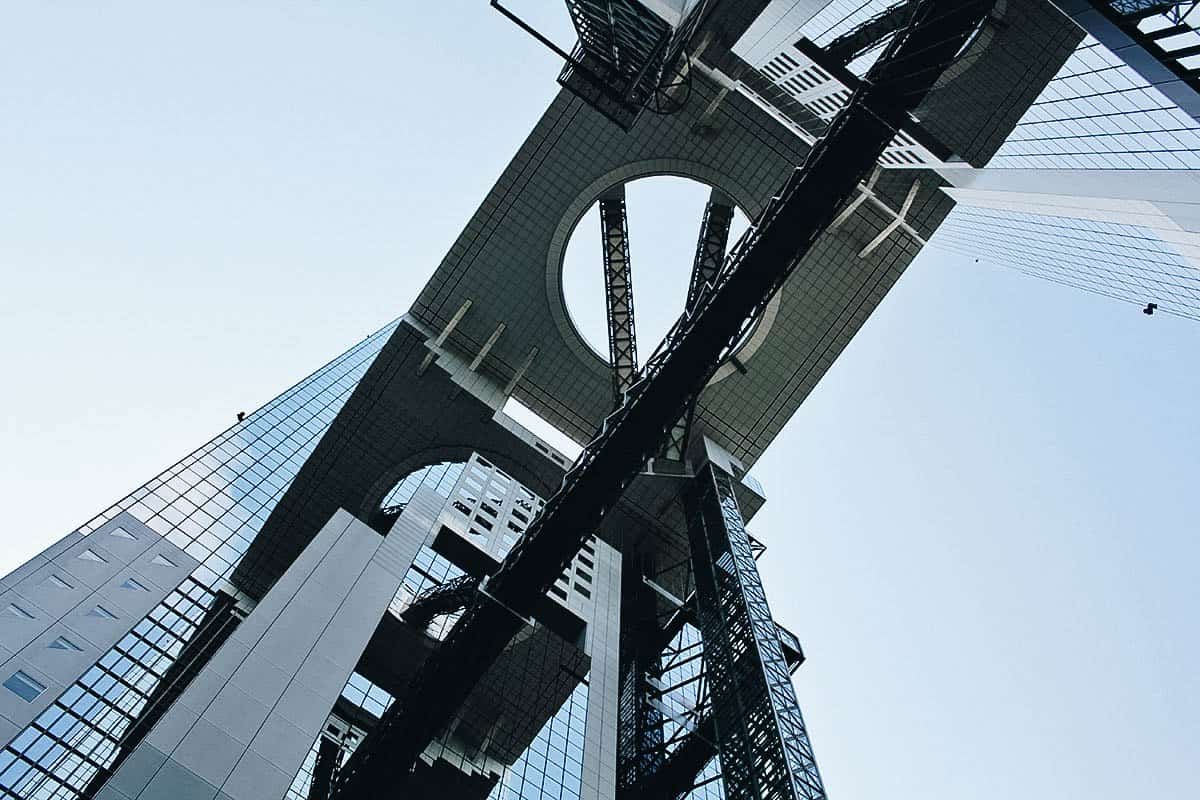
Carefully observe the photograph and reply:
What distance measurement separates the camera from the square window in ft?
100

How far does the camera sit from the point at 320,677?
2512 centimetres

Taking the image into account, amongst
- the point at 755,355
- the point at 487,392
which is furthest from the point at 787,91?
the point at 487,392

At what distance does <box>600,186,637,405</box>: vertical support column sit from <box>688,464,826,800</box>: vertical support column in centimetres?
824

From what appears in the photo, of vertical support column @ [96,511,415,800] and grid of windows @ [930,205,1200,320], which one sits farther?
grid of windows @ [930,205,1200,320]

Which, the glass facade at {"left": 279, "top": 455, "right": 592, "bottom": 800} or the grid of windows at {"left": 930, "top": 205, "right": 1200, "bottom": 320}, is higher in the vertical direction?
the grid of windows at {"left": 930, "top": 205, "right": 1200, "bottom": 320}

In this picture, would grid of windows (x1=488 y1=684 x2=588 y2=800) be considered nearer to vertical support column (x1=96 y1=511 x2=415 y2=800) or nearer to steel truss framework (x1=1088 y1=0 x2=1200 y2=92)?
vertical support column (x1=96 y1=511 x2=415 y2=800)

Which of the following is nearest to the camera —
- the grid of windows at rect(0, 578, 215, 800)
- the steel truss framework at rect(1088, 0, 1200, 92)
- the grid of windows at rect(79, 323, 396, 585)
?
the steel truss framework at rect(1088, 0, 1200, 92)

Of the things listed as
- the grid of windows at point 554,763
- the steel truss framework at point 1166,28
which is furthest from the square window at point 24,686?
the steel truss framework at point 1166,28

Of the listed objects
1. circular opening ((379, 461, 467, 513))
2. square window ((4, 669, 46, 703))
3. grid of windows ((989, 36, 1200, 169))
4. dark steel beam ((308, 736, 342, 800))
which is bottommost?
square window ((4, 669, 46, 703))

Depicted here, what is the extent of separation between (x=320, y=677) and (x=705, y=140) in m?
31.8

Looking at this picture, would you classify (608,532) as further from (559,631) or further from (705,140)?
(705,140)

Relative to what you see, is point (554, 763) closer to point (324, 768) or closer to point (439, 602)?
point (439, 602)

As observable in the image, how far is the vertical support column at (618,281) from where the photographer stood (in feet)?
163

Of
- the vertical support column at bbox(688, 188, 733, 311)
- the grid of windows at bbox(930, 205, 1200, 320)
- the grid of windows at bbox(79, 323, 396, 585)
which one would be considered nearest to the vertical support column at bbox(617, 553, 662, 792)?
the vertical support column at bbox(688, 188, 733, 311)
